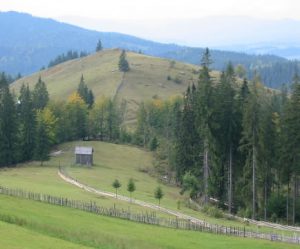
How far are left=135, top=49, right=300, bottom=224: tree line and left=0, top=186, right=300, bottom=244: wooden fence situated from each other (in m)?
19.9

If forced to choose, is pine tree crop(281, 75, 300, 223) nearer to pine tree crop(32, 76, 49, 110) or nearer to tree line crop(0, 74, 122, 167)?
tree line crop(0, 74, 122, 167)

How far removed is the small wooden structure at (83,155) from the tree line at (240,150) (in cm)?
1738

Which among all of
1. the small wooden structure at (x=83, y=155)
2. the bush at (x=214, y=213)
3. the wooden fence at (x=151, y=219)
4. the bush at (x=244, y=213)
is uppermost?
the wooden fence at (x=151, y=219)

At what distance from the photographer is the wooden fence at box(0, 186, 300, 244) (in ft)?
189

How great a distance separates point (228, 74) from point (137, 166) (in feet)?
111

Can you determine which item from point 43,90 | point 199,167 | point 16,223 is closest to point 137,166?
point 199,167

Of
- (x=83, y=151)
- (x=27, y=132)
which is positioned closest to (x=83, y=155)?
(x=83, y=151)

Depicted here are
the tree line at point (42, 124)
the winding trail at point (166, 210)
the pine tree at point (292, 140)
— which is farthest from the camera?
the tree line at point (42, 124)

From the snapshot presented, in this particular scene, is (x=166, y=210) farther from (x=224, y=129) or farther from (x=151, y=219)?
(x=224, y=129)

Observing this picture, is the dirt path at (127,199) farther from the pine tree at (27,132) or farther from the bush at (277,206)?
the pine tree at (27,132)

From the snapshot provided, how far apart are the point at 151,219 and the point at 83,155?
51900 mm

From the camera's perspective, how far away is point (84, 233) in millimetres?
46625

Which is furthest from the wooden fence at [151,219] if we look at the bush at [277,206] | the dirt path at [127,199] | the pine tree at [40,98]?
the pine tree at [40,98]

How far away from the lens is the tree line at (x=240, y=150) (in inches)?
3093
